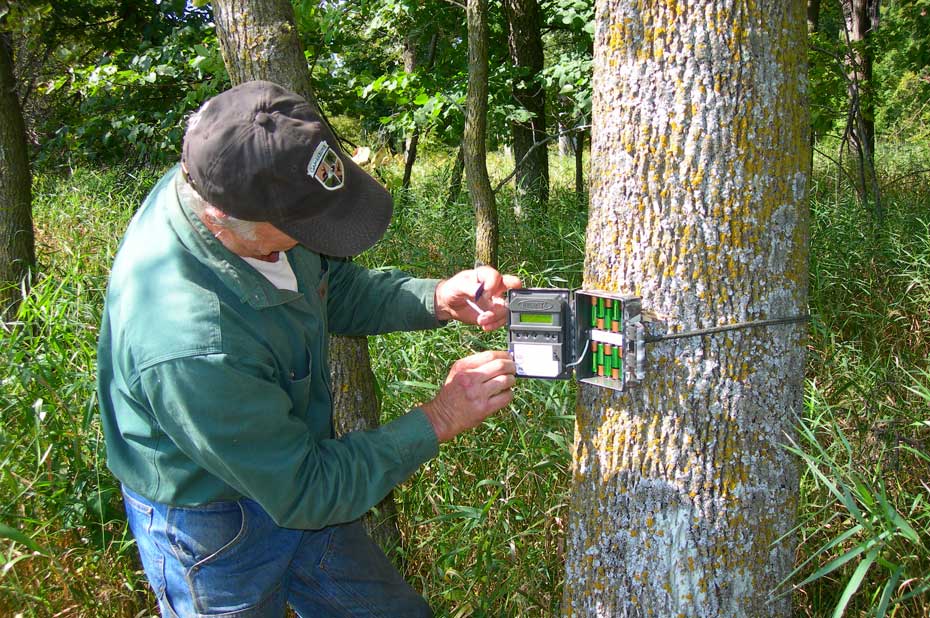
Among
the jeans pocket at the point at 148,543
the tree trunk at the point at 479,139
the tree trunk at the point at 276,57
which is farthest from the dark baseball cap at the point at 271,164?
the tree trunk at the point at 479,139

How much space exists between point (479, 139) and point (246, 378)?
10.6 feet

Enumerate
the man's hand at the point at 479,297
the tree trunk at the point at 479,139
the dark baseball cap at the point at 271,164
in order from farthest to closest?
the tree trunk at the point at 479,139
the man's hand at the point at 479,297
the dark baseball cap at the point at 271,164

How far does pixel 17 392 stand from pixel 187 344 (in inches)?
76.3

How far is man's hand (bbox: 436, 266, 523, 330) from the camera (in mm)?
2033

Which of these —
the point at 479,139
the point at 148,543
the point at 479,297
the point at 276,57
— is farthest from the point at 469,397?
the point at 479,139

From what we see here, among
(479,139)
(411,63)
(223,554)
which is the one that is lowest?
(223,554)

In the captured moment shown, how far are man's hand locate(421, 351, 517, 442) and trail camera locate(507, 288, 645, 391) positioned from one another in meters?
0.09

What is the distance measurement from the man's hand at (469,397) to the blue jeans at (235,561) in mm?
502

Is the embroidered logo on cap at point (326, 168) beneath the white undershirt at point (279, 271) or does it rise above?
above

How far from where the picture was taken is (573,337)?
177cm

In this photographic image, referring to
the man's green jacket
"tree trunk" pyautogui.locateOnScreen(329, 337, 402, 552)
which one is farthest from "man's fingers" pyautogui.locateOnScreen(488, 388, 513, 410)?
"tree trunk" pyautogui.locateOnScreen(329, 337, 402, 552)

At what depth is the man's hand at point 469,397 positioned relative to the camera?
1733 mm

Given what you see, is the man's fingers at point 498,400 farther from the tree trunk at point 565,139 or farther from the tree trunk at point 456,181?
the tree trunk at point 456,181

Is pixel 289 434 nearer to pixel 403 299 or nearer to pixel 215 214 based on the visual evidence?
pixel 215 214
